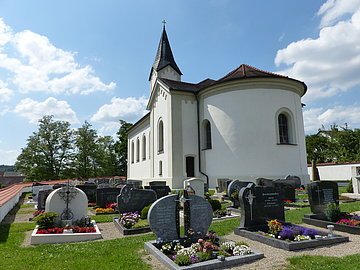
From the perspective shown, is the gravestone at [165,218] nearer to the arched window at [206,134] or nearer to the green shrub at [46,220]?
the green shrub at [46,220]

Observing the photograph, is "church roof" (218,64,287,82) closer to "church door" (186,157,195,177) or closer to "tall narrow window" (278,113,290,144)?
"tall narrow window" (278,113,290,144)

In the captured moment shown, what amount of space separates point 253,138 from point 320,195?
12.7m

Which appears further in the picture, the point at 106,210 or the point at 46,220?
the point at 106,210

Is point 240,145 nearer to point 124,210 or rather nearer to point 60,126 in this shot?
point 124,210

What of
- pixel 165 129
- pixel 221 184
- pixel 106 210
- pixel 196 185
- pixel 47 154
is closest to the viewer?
pixel 106 210

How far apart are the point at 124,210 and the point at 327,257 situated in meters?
7.83

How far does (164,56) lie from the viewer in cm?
3647

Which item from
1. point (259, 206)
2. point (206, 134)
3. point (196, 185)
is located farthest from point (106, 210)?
point (206, 134)

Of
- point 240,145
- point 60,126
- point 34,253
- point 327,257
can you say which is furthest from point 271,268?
point 60,126

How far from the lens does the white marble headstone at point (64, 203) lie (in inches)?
365

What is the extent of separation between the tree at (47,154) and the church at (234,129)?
26.0 m

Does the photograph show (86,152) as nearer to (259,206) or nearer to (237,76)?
(237,76)

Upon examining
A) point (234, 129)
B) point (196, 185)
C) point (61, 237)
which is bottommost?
point (61, 237)

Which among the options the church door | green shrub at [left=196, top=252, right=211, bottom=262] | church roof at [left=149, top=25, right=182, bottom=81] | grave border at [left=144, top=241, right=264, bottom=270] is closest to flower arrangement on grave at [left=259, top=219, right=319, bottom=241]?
grave border at [left=144, top=241, right=264, bottom=270]
